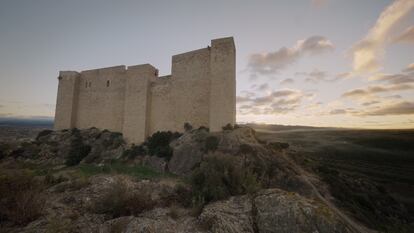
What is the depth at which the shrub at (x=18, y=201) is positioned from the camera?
3.68 meters

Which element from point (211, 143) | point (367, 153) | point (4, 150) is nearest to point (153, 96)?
point (211, 143)

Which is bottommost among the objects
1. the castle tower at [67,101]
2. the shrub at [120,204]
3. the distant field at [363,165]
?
the distant field at [363,165]

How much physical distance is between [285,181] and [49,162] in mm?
22242

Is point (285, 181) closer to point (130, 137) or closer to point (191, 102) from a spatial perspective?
point (191, 102)

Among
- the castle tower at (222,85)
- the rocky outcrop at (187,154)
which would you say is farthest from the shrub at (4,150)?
the castle tower at (222,85)

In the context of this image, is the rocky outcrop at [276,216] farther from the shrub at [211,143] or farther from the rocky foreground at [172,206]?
the shrub at [211,143]

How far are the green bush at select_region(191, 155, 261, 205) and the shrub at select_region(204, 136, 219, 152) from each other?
8.88 m

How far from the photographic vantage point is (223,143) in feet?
49.6

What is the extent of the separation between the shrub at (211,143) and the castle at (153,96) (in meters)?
2.10

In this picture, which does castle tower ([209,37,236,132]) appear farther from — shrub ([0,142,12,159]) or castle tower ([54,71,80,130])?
shrub ([0,142,12,159])

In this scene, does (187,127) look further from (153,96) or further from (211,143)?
(153,96)

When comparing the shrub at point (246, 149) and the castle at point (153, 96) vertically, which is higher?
the castle at point (153, 96)

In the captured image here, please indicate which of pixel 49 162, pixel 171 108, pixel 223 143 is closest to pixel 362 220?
pixel 223 143

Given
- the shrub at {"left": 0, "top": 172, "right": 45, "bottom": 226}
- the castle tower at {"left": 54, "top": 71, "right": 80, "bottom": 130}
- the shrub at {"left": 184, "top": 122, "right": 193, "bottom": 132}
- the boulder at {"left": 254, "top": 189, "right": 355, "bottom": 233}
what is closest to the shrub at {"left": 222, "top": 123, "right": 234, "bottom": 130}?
the shrub at {"left": 184, "top": 122, "right": 193, "bottom": 132}
